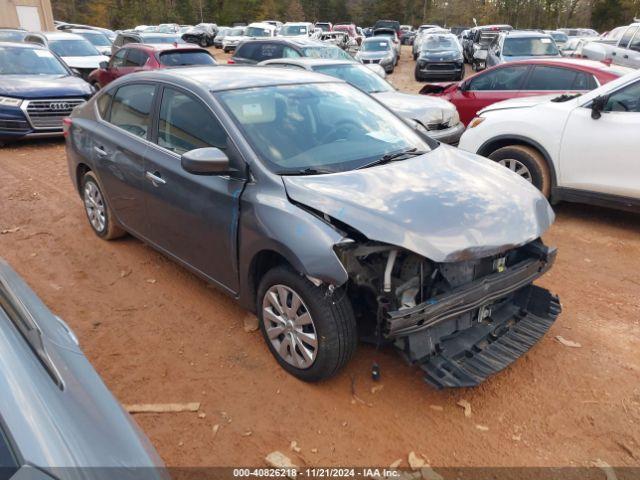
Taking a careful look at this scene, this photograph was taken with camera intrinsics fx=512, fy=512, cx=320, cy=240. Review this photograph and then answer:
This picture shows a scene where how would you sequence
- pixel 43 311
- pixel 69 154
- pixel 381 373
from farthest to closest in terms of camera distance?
pixel 69 154, pixel 381 373, pixel 43 311

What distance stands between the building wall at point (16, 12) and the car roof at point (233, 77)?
106ft

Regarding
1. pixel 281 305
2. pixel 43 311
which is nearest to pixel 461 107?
pixel 281 305

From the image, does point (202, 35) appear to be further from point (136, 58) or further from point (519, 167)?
point (519, 167)

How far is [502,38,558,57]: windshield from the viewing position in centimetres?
1348

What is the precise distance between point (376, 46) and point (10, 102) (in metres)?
15.8

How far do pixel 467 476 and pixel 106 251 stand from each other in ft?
12.9

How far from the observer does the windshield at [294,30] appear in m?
29.1

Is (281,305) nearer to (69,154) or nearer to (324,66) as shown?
(69,154)

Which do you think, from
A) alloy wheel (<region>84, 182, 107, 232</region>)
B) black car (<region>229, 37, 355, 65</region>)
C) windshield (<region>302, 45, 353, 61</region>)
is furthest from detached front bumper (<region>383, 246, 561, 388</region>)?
windshield (<region>302, 45, 353, 61</region>)

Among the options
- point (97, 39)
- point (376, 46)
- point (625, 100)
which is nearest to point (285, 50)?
point (625, 100)

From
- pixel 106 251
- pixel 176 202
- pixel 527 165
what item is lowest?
pixel 106 251

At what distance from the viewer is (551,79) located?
790 cm

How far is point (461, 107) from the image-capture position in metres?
8.96

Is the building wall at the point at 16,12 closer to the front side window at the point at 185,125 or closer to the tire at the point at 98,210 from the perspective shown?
the tire at the point at 98,210
